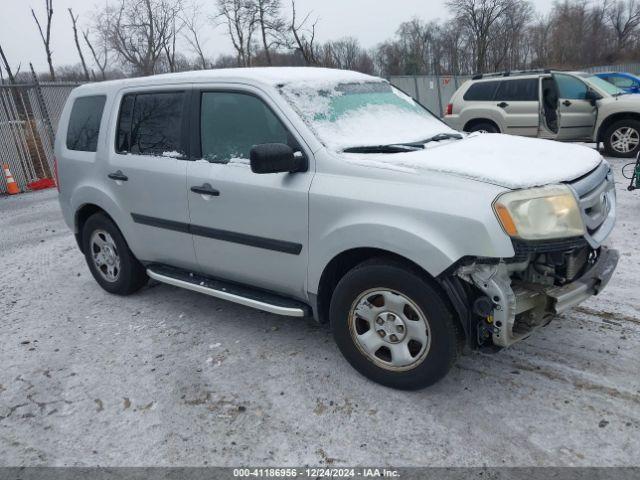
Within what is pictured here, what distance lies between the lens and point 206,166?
3623mm

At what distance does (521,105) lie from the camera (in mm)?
10742

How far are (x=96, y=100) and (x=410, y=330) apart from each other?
3.44 m

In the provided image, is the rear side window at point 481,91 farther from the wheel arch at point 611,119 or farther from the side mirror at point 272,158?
the side mirror at point 272,158

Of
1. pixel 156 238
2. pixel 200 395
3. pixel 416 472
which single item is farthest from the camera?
pixel 156 238

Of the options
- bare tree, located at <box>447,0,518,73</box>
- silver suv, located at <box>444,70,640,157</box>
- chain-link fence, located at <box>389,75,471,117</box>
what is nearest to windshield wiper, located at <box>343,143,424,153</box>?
silver suv, located at <box>444,70,640,157</box>

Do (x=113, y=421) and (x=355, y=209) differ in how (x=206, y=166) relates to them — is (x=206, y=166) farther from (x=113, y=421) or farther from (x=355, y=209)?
(x=113, y=421)

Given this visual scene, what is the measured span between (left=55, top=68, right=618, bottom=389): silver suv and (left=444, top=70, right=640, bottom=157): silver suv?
7484mm

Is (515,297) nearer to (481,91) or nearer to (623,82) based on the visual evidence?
(481,91)

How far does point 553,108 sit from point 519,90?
0.78 metres

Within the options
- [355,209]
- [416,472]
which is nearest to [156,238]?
[355,209]

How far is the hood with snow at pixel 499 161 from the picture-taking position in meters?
2.67

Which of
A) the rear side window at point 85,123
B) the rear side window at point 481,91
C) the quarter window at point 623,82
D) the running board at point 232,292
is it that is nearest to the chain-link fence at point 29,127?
the rear side window at point 85,123

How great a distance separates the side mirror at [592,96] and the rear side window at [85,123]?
9246 mm

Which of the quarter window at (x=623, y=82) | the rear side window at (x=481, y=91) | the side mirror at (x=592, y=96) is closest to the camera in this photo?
the side mirror at (x=592, y=96)
